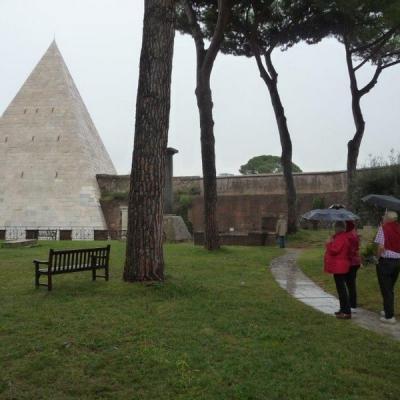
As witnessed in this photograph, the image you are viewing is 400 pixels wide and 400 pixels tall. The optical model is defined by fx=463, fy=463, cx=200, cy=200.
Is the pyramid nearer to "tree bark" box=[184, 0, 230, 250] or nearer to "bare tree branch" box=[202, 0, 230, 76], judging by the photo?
"tree bark" box=[184, 0, 230, 250]

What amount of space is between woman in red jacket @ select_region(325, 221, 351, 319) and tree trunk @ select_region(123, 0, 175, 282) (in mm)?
2326

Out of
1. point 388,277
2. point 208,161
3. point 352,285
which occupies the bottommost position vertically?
point 352,285

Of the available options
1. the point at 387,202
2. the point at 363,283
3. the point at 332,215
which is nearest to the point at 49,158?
the point at 363,283

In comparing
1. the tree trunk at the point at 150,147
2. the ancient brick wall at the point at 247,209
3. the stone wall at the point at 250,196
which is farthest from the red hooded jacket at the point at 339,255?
the ancient brick wall at the point at 247,209

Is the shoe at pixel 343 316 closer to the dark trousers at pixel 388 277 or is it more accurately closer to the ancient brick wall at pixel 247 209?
the dark trousers at pixel 388 277

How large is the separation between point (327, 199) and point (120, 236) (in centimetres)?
1031

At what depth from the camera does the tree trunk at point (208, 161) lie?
37.9 feet

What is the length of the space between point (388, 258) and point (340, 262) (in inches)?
20.3

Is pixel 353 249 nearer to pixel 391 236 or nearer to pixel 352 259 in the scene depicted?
pixel 352 259

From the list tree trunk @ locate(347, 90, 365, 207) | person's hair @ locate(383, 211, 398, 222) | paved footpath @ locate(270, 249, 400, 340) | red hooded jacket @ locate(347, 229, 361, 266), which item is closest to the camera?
paved footpath @ locate(270, 249, 400, 340)

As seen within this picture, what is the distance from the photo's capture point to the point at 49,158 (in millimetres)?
25906

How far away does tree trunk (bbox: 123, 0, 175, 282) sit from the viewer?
247 inches

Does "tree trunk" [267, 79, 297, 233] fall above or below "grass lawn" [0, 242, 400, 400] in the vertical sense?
above

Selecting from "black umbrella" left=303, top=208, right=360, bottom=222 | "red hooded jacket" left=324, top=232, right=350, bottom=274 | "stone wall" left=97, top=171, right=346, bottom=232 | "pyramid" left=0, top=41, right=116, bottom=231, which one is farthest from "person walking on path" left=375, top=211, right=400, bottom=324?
"pyramid" left=0, top=41, right=116, bottom=231
